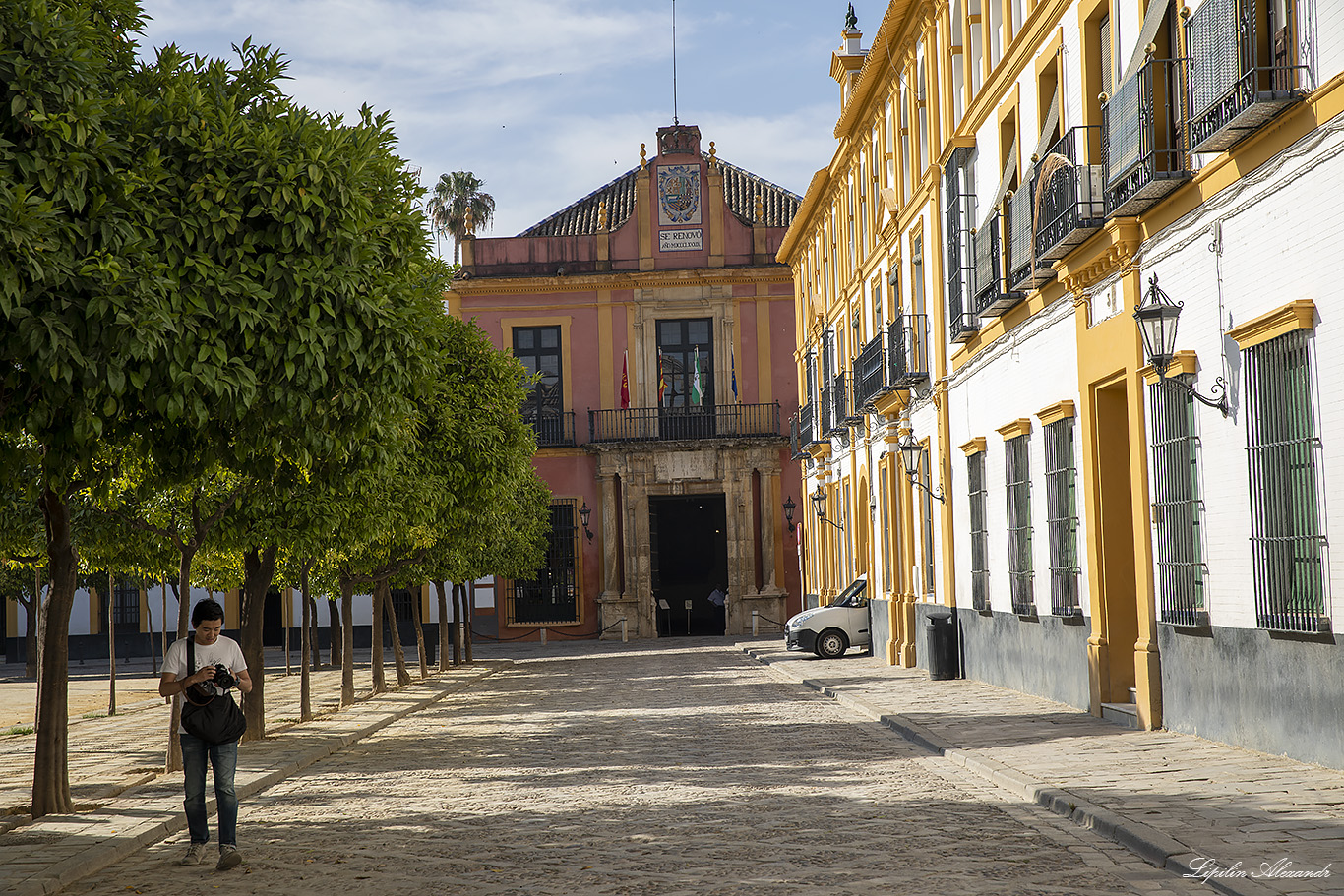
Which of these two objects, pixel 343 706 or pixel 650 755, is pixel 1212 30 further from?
pixel 343 706

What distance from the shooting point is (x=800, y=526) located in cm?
4272

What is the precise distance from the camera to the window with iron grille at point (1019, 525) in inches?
687

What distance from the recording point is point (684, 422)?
44.5m

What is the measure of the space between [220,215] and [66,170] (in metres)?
1.01

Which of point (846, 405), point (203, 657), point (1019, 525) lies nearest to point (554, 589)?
point (846, 405)

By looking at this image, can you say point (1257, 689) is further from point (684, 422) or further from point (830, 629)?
point (684, 422)

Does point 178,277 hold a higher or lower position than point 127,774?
higher

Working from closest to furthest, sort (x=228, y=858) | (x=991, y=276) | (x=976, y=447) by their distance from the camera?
(x=228, y=858), (x=991, y=276), (x=976, y=447)

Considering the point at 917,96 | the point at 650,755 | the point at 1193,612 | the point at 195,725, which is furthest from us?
the point at 917,96

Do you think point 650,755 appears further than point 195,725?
Yes

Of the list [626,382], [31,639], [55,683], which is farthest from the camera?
[626,382]

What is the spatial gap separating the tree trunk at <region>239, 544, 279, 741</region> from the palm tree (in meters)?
41.9

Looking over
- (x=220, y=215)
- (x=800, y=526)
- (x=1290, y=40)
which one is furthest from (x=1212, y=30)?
(x=800, y=526)

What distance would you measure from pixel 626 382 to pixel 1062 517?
94.1 ft
